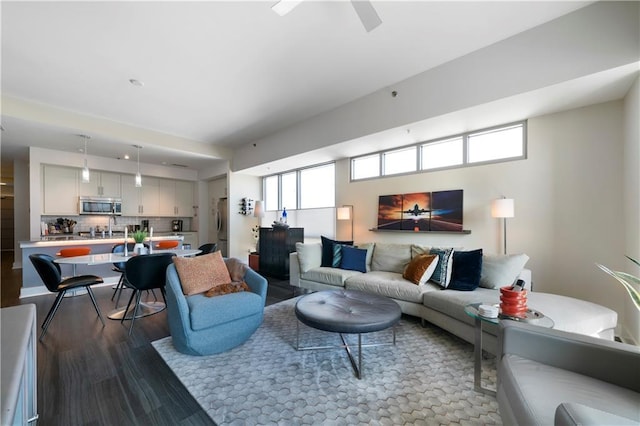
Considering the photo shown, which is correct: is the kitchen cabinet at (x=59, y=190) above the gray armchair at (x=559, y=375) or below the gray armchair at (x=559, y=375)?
above

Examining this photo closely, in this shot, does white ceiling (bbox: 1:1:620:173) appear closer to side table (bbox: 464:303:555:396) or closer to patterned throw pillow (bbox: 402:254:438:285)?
patterned throw pillow (bbox: 402:254:438:285)

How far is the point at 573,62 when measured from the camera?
2.29m

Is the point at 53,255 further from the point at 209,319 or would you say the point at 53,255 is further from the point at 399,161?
the point at 399,161

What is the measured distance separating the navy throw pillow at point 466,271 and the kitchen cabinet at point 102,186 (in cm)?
792

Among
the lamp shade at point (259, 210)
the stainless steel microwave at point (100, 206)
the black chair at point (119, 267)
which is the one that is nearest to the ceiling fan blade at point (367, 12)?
the black chair at point (119, 267)

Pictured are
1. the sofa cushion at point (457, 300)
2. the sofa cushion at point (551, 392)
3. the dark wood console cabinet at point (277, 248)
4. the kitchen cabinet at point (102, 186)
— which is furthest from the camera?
the kitchen cabinet at point (102, 186)

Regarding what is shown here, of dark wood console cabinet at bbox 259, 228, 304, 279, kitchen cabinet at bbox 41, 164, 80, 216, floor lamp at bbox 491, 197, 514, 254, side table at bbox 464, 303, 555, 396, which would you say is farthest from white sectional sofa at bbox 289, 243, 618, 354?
kitchen cabinet at bbox 41, 164, 80, 216

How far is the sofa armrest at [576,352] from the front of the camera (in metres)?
1.22

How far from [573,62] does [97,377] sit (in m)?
4.88

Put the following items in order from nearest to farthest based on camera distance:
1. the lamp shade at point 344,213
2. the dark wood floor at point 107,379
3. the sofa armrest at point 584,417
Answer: the sofa armrest at point 584,417 → the dark wood floor at point 107,379 → the lamp shade at point 344,213

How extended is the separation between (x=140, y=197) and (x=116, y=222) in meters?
0.90

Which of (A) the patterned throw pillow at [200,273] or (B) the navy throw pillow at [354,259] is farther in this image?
(B) the navy throw pillow at [354,259]

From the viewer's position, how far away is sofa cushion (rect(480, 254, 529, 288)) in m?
2.82

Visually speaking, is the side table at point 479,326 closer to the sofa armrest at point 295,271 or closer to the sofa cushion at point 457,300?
the sofa cushion at point 457,300
